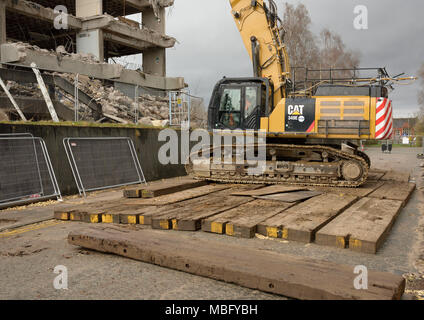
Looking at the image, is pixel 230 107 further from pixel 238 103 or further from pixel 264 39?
pixel 264 39

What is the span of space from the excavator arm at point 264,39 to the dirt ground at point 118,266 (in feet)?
19.2

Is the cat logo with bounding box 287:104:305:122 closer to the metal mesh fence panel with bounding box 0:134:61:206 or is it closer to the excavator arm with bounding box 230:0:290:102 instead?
the excavator arm with bounding box 230:0:290:102

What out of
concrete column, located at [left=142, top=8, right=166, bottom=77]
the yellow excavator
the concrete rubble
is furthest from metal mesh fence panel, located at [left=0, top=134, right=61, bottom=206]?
concrete column, located at [left=142, top=8, right=166, bottom=77]

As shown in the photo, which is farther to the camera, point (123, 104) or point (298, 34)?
point (298, 34)

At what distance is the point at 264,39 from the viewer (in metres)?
10.6

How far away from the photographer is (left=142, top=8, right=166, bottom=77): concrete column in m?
30.9

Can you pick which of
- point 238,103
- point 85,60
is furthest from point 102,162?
point 85,60

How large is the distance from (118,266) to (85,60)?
21.4m

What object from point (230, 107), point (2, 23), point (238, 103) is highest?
point (2, 23)

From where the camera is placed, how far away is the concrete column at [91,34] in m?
25.2
